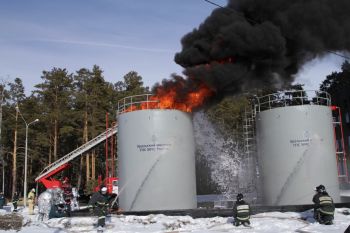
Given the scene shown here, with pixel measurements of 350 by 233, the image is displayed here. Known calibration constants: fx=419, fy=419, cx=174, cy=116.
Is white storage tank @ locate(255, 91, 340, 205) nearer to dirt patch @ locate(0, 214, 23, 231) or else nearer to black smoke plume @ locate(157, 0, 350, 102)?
black smoke plume @ locate(157, 0, 350, 102)

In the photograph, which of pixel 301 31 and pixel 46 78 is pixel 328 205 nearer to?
pixel 301 31

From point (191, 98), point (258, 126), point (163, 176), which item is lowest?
point (163, 176)

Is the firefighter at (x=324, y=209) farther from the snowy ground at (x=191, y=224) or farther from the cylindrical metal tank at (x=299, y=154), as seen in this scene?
the cylindrical metal tank at (x=299, y=154)

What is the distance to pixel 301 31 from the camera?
21.5 metres

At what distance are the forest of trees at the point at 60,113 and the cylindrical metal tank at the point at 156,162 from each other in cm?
3610

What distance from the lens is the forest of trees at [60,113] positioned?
189 feet

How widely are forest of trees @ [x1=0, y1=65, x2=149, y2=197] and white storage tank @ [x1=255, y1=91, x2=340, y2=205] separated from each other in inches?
1482

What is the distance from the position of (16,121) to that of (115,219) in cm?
4535

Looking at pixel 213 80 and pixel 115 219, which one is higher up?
pixel 213 80

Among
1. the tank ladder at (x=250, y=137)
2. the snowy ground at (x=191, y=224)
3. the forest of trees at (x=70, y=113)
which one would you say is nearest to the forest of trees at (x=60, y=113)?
the forest of trees at (x=70, y=113)

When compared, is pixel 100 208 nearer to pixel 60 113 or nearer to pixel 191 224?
pixel 191 224

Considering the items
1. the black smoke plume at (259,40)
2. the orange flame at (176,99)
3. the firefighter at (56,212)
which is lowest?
the firefighter at (56,212)

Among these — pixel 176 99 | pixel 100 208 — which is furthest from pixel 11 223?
pixel 176 99

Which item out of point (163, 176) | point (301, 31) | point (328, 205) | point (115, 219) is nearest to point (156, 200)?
point (163, 176)
